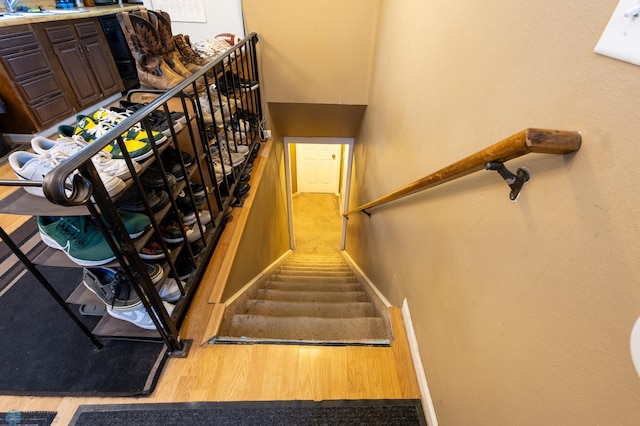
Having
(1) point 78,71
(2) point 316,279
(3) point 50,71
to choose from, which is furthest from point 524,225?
(1) point 78,71

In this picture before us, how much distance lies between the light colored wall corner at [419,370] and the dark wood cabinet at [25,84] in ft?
11.2

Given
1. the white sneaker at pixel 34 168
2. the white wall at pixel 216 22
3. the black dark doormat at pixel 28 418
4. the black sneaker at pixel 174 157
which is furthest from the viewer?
the white wall at pixel 216 22

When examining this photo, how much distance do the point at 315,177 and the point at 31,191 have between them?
5265 mm

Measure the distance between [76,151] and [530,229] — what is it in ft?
4.25

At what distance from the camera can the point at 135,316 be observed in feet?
3.57

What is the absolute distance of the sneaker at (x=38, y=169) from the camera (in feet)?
2.70

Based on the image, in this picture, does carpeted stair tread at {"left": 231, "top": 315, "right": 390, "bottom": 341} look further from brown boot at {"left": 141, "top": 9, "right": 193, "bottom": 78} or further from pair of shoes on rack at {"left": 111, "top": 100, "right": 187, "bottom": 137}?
brown boot at {"left": 141, "top": 9, "right": 193, "bottom": 78}

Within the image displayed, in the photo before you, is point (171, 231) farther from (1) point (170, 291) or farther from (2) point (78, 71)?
(2) point (78, 71)

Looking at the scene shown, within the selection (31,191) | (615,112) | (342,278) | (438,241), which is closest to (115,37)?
(31,191)

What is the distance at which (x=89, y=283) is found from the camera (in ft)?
3.32

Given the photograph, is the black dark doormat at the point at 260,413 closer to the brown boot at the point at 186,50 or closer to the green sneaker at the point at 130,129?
the green sneaker at the point at 130,129

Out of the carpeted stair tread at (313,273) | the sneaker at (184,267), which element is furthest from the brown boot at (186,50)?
the carpeted stair tread at (313,273)

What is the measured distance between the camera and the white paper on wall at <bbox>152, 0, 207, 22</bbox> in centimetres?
257

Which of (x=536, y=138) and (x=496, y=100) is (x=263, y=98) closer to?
(x=496, y=100)
